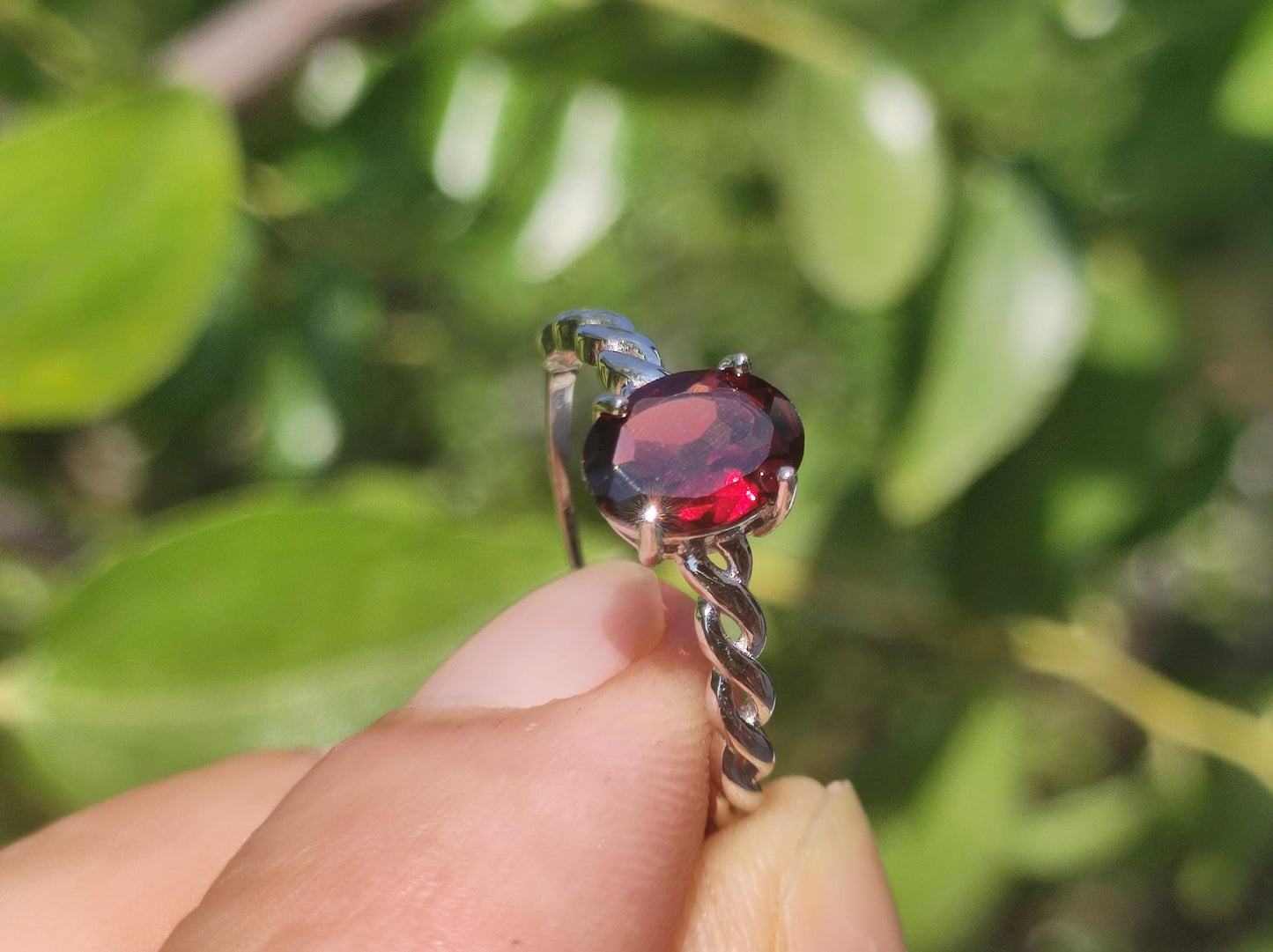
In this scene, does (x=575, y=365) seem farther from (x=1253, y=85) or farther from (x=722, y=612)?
(x=1253, y=85)

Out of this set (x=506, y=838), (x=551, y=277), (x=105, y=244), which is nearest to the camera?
(x=506, y=838)

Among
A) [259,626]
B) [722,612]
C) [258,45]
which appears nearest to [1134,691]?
[722,612]

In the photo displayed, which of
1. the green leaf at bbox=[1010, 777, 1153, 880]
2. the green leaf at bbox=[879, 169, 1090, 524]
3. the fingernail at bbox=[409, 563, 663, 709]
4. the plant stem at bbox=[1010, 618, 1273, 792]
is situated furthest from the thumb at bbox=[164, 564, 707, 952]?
the green leaf at bbox=[1010, 777, 1153, 880]

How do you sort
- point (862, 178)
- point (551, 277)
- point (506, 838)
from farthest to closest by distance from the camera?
1. point (551, 277)
2. point (862, 178)
3. point (506, 838)

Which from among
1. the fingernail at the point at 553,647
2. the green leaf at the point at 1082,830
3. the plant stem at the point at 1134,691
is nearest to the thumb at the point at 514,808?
the fingernail at the point at 553,647

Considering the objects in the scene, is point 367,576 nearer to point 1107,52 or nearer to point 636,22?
point 636,22

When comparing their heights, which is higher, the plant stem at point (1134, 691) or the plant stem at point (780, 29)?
the plant stem at point (780, 29)

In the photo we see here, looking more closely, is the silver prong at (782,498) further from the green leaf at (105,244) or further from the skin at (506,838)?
the green leaf at (105,244)
